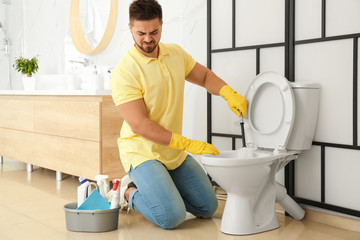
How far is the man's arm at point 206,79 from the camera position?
103 inches

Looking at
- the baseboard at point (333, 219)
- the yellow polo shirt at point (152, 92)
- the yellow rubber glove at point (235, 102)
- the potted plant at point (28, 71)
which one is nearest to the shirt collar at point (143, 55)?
the yellow polo shirt at point (152, 92)

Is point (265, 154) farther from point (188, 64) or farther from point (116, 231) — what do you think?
point (116, 231)

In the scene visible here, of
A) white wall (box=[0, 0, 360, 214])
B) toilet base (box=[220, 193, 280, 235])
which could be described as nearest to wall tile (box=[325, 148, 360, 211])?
white wall (box=[0, 0, 360, 214])

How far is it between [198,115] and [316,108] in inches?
37.2

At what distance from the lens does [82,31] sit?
13.8 feet

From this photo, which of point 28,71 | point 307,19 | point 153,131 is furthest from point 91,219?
point 28,71

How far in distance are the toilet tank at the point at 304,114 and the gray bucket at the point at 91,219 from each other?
3.27ft

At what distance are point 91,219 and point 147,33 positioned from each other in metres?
0.98

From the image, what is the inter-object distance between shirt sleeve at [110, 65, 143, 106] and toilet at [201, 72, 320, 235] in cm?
48

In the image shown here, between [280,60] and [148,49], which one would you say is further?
[280,60]

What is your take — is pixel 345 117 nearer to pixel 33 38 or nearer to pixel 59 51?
pixel 59 51

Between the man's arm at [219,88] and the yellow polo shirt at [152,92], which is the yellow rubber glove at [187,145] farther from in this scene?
the man's arm at [219,88]

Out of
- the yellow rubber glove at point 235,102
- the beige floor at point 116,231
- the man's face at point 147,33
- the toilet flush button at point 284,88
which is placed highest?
the man's face at point 147,33

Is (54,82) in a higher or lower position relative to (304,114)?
higher
